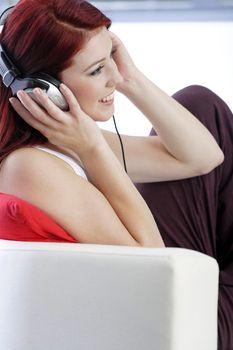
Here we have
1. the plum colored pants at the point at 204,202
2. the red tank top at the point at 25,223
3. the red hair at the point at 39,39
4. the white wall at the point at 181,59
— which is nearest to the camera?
the red tank top at the point at 25,223

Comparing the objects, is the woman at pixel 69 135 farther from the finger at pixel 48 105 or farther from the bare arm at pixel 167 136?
the bare arm at pixel 167 136

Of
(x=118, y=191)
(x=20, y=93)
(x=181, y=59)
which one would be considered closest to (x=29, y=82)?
(x=20, y=93)

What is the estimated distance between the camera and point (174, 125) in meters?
1.64

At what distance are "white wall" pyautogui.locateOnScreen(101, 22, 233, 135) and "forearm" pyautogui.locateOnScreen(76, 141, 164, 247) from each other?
1252mm

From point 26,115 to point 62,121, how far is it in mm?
73

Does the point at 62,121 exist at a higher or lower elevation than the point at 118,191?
higher

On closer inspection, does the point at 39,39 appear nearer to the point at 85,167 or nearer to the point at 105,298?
the point at 85,167

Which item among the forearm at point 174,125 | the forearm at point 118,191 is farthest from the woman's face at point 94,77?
the forearm at point 174,125

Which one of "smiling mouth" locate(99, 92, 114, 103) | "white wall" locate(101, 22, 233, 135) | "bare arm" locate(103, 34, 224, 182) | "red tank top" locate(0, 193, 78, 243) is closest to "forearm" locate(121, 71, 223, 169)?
"bare arm" locate(103, 34, 224, 182)

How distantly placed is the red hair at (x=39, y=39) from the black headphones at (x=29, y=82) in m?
0.02

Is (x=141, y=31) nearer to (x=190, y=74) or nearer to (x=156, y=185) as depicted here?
(x=190, y=74)

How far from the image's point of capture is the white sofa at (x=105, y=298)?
104 cm

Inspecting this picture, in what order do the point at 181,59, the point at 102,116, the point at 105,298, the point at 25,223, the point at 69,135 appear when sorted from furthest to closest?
the point at 181,59, the point at 102,116, the point at 69,135, the point at 25,223, the point at 105,298

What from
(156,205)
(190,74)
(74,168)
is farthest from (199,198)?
(190,74)
